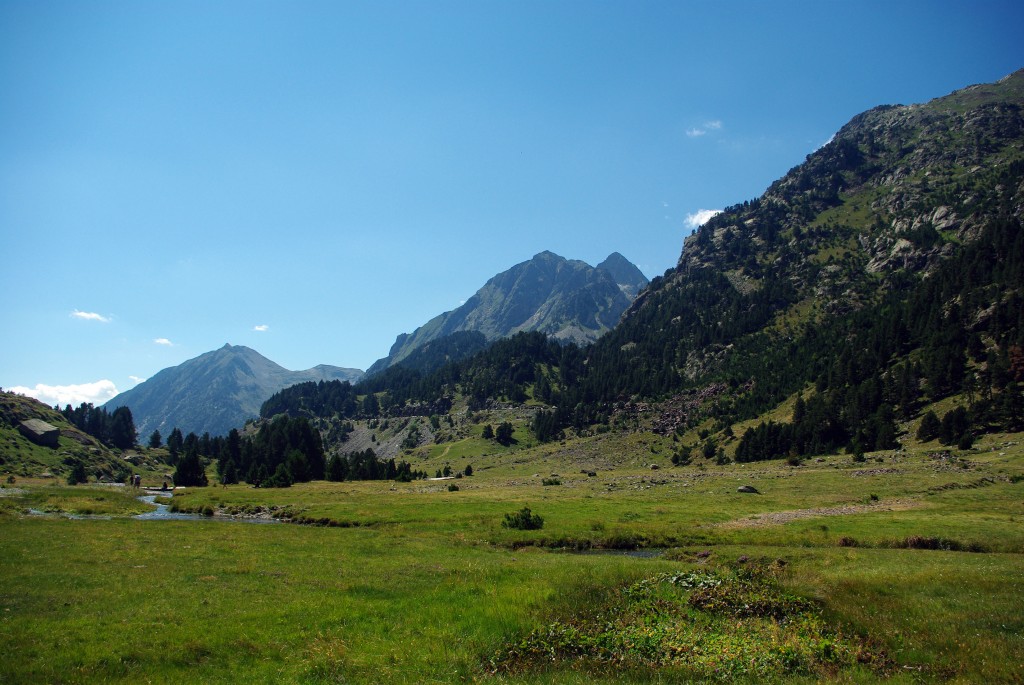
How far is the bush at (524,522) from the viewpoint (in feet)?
160

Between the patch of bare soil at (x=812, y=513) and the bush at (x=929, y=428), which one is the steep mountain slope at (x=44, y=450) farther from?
the bush at (x=929, y=428)

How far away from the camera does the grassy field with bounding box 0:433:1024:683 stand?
17.6m

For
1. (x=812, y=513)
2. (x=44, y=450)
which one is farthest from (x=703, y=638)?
(x=44, y=450)

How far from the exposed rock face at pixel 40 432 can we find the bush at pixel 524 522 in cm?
20494

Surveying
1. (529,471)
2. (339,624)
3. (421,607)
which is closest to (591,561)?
(421,607)

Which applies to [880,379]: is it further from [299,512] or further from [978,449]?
[299,512]

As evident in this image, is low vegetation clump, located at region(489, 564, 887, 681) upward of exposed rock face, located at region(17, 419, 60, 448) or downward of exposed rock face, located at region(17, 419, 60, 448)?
downward

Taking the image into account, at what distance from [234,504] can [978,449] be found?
121 m

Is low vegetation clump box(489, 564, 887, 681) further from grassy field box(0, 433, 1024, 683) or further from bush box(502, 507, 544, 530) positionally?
bush box(502, 507, 544, 530)

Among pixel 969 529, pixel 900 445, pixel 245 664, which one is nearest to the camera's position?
pixel 245 664

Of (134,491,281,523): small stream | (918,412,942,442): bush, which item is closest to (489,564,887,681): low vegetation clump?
(134,491,281,523): small stream

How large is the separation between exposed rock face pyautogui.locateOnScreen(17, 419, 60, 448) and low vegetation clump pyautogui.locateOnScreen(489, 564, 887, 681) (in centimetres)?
22606

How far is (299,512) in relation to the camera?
2581 inches

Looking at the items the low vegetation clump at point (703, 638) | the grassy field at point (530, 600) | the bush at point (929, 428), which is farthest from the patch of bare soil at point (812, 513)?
the bush at point (929, 428)
